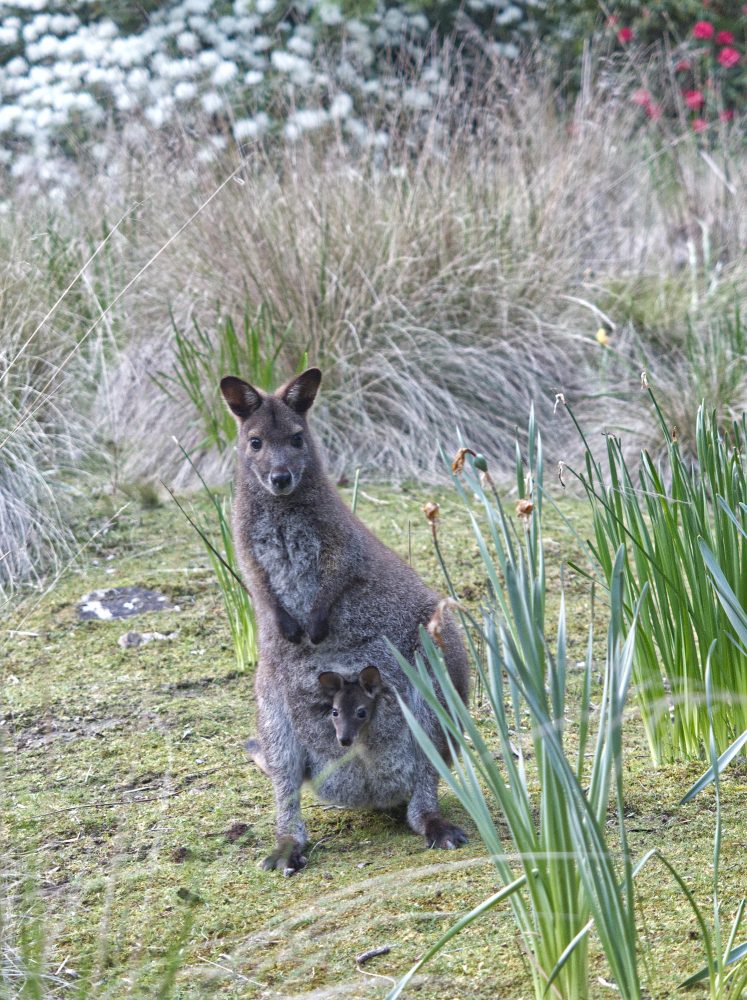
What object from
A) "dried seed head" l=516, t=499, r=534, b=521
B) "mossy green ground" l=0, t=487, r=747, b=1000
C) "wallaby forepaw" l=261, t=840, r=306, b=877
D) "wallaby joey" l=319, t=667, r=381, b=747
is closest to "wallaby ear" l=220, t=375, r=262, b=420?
"wallaby joey" l=319, t=667, r=381, b=747

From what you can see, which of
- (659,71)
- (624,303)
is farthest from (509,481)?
(659,71)

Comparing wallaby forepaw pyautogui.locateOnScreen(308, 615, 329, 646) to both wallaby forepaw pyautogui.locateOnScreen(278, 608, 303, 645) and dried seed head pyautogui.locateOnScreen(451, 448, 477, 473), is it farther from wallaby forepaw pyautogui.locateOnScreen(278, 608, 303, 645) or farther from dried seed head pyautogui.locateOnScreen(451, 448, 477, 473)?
dried seed head pyautogui.locateOnScreen(451, 448, 477, 473)

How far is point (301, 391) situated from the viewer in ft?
13.4

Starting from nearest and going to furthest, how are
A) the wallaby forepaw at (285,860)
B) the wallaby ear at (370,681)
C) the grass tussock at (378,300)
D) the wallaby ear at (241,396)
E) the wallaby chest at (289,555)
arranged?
the wallaby forepaw at (285,860)
the wallaby ear at (370,681)
the wallaby chest at (289,555)
the wallaby ear at (241,396)
the grass tussock at (378,300)

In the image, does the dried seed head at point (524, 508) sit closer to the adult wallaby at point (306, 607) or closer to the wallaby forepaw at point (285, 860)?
the adult wallaby at point (306, 607)

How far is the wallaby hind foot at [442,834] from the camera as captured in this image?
3322 mm

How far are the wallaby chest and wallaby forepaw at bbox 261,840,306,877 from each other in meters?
0.69

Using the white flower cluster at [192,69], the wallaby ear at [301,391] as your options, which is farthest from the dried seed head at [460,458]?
the white flower cluster at [192,69]

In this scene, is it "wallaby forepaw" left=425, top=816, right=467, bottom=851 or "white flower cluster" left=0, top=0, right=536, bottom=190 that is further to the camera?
"white flower cluster" left=0, top=0, right=536, bottom=190

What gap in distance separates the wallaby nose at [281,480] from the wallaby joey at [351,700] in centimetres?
60

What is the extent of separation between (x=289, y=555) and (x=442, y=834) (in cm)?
97

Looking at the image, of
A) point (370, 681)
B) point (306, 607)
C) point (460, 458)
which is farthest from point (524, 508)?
point (306, 607)

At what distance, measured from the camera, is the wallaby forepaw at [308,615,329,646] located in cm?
356

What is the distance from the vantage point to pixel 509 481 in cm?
726
